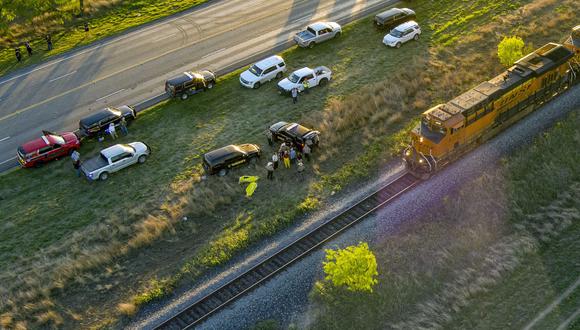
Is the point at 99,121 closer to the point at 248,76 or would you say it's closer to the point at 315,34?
the point at 248,76

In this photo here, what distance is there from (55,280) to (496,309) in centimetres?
2213

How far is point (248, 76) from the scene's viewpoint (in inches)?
1710

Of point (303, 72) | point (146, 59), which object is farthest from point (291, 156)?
point (146, 59)

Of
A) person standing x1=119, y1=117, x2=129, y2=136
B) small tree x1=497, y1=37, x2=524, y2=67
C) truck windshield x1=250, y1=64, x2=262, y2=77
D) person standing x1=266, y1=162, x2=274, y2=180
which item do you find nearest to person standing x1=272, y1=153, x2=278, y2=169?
person standing x1=266, y1=162, x2=274, y2=180

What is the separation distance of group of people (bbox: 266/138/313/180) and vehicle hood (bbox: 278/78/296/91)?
7514 millimetres

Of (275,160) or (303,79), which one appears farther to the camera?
(303,79)

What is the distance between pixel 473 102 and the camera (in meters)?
31.7

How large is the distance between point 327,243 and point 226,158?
950cm

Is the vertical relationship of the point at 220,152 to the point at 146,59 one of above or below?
below

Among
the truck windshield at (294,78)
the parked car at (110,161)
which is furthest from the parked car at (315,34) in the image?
the parked car at (110,161)

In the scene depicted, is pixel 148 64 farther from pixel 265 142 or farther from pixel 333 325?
pixel 333 325

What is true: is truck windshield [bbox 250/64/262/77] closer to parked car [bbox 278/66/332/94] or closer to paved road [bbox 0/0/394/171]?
parked car [bbox 278/66/332/94]

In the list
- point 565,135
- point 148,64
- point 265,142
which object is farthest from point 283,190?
point 148,64

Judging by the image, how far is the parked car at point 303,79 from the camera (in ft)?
137
